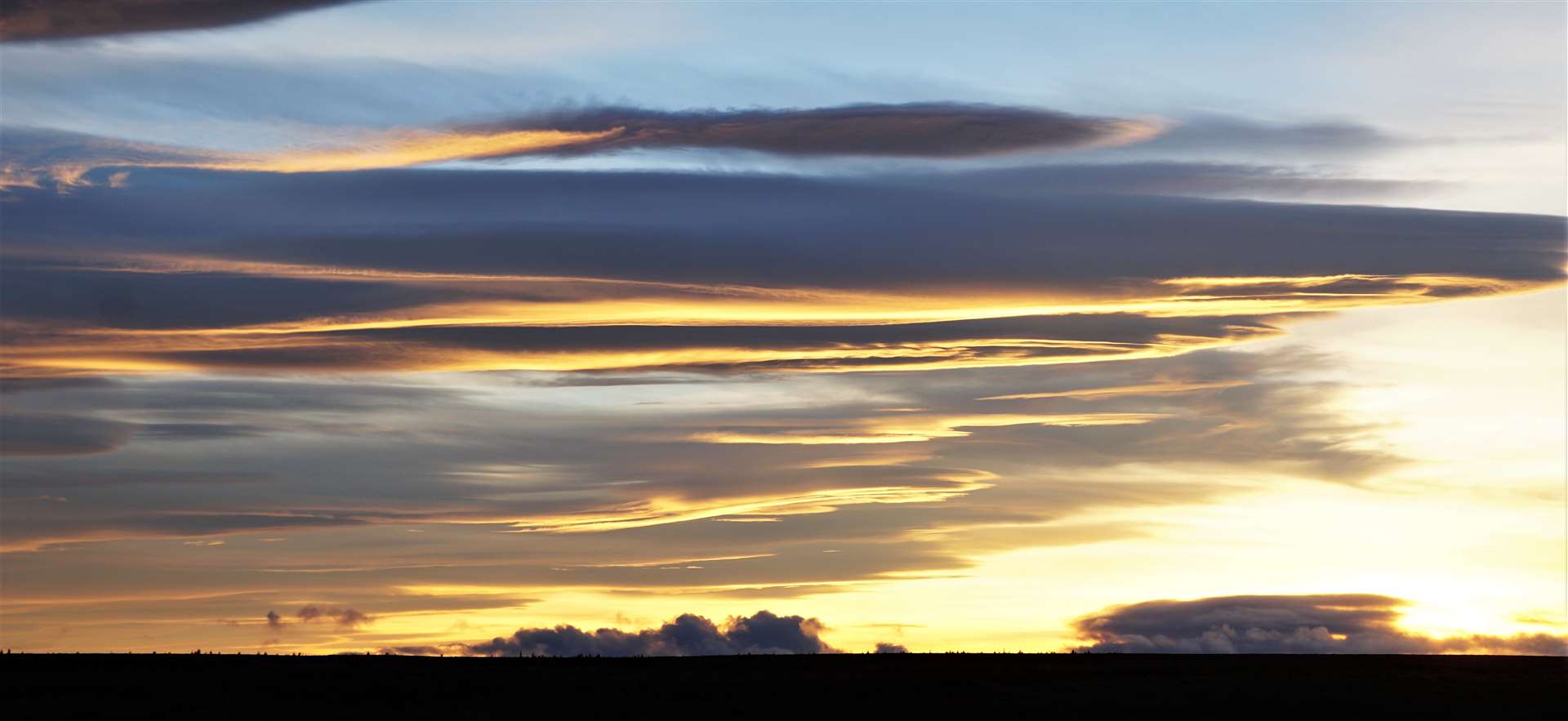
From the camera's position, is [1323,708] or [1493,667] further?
[1493,667]

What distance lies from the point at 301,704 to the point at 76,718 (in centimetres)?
1001

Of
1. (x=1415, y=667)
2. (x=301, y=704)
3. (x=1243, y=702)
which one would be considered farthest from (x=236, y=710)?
(x=1415, y=667)

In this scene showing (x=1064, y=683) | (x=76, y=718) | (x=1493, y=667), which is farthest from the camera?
(x=1493, y=667)

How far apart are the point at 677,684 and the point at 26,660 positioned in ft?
123

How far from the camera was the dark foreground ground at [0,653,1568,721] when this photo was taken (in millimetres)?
84812

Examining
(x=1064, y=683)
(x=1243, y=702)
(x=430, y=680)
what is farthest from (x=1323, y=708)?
(x=430, y=680)

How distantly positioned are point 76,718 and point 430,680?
17841 millimetres

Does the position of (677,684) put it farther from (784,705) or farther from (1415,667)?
(1415,667)

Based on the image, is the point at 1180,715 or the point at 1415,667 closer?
the point at 1180,715

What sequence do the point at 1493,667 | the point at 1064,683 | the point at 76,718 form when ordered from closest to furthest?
the point at 76,718
the point at 1064,683
the point at 1493,667

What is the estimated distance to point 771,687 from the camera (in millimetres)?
92562

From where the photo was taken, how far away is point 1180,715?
275ft

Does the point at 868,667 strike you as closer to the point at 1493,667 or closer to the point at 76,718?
the point at 1493,667

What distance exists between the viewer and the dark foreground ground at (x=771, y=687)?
84.8m
